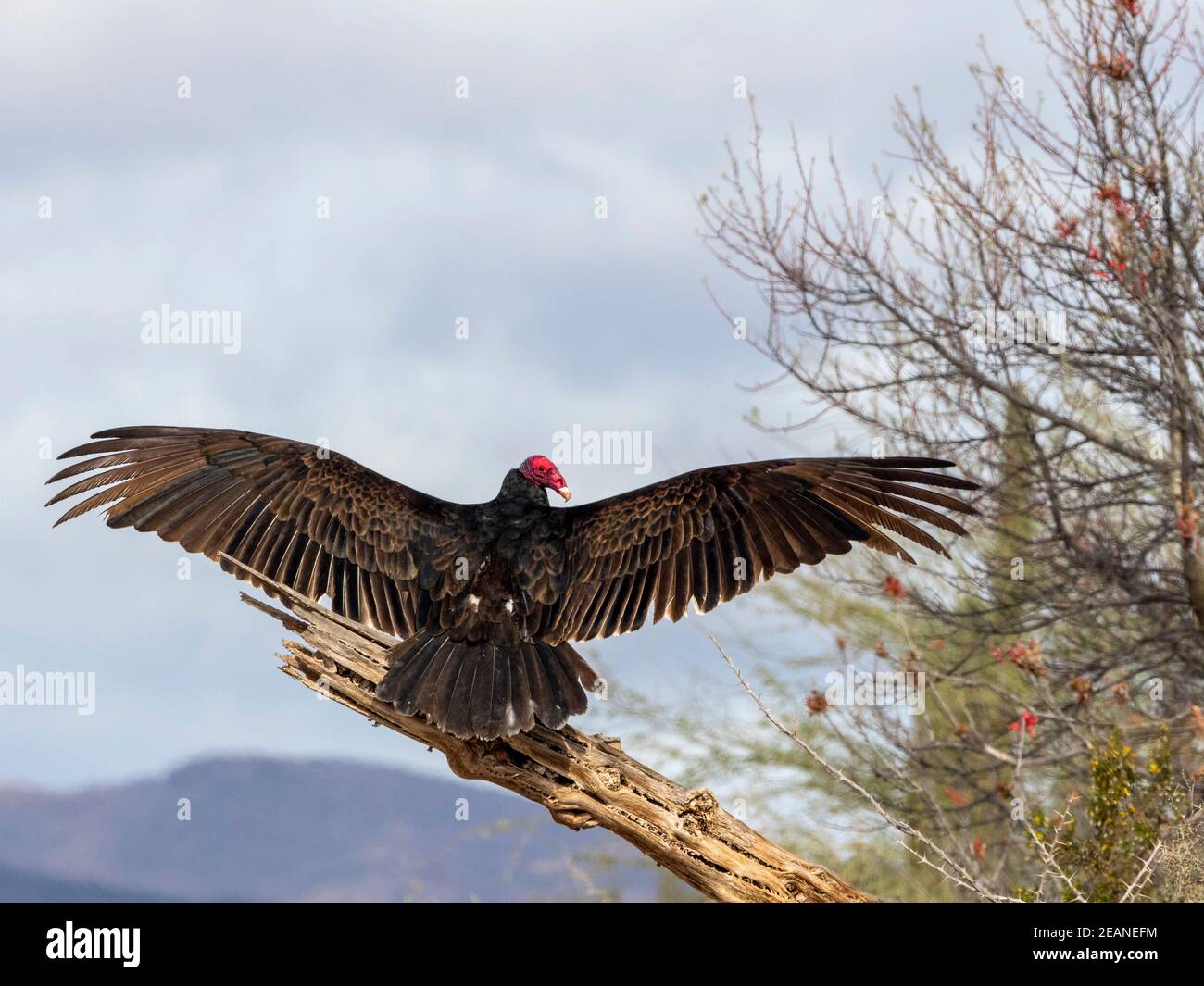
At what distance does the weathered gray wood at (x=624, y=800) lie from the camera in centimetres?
445

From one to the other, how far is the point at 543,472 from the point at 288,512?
104cm

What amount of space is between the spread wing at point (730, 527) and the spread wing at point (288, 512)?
0.59 m

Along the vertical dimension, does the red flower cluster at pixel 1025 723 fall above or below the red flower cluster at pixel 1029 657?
below

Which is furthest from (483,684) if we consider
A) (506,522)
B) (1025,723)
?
(1025,723)

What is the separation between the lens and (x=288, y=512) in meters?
5.28

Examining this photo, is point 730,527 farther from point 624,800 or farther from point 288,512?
point 288,512

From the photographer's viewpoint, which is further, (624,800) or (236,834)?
(236,834)

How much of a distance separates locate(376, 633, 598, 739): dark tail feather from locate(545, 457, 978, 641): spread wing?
0.65 metres

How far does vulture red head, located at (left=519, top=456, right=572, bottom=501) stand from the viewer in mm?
5309

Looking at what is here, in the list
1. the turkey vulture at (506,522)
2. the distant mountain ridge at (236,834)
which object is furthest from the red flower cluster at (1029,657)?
the distant mountain ridge at (236,834)

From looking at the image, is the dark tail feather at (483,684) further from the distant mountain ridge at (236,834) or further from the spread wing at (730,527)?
the distant mountain ridge at (236,834)

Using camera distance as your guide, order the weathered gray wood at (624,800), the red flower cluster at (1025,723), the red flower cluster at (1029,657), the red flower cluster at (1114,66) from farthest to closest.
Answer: the red flower cluster at (1114,66) → the red flower cluster at (1029,657) → the red flower cluster at (1025,723) → the weathered gray wood at (624,800)
